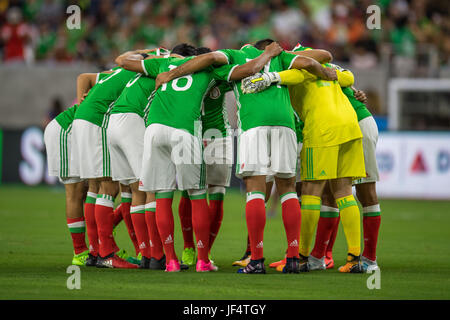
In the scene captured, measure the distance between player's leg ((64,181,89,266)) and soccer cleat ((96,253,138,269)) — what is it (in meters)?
0.31

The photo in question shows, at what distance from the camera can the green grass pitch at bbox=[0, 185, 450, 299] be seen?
6680 millimetres

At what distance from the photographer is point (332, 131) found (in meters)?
8.12

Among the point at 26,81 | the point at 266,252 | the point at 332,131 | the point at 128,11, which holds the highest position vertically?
the point at 128,11

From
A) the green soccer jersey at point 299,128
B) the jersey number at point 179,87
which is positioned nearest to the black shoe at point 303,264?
the green soccer jersey at point 299,128

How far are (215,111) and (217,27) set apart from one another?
14188 mm

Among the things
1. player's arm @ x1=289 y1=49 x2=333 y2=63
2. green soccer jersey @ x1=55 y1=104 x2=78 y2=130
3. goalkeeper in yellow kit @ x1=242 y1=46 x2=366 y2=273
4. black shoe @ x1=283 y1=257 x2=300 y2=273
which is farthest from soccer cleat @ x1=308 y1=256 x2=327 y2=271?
green soccer jersey @ x1=55 y1=104 x2=78 y2=130

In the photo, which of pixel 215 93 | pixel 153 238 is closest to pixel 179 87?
pixel 215 93

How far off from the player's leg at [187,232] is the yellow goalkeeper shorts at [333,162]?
155 cm

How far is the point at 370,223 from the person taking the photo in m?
8.49

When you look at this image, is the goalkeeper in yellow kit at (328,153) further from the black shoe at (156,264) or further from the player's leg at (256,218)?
the black shoe at (156,264)

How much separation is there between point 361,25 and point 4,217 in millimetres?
11866
